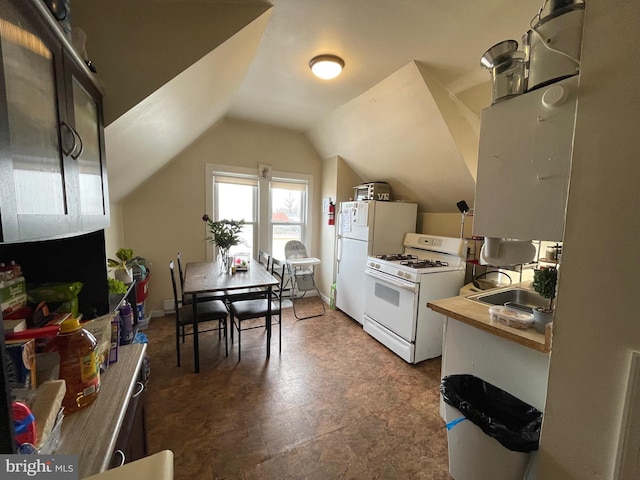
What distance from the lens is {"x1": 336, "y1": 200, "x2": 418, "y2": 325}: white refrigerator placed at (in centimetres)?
313

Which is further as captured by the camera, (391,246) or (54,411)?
(391,246)

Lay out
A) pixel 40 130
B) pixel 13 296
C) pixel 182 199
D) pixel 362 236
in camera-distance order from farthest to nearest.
→ pixel 182 199 < pixel 362 236 < pixel 13 296 < pixel 40 130

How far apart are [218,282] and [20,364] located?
163 centimetres

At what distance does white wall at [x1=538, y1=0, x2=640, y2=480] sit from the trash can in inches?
7.7

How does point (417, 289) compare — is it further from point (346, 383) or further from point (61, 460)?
point (61, 460)

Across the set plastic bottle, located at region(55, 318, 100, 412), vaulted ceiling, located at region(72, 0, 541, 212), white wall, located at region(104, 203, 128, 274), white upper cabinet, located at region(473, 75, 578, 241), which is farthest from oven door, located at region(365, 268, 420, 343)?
white wall, located at region(104, 203, 128, 274)

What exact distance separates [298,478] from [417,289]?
64.9 inches

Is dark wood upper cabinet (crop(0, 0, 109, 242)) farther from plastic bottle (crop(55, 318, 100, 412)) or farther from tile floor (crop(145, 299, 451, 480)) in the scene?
tile floor (crop(145, 299, 451, 480))

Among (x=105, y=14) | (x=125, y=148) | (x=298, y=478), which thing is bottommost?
(x=298, y=478)

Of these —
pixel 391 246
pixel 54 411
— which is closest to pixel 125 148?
pixel 54 411

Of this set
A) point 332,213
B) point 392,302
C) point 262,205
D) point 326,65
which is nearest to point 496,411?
point 392,302

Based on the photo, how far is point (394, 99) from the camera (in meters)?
2.38

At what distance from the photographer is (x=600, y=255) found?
2.53 feet

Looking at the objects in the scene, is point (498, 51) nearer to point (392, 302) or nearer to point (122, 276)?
Result: point (392, 302)
